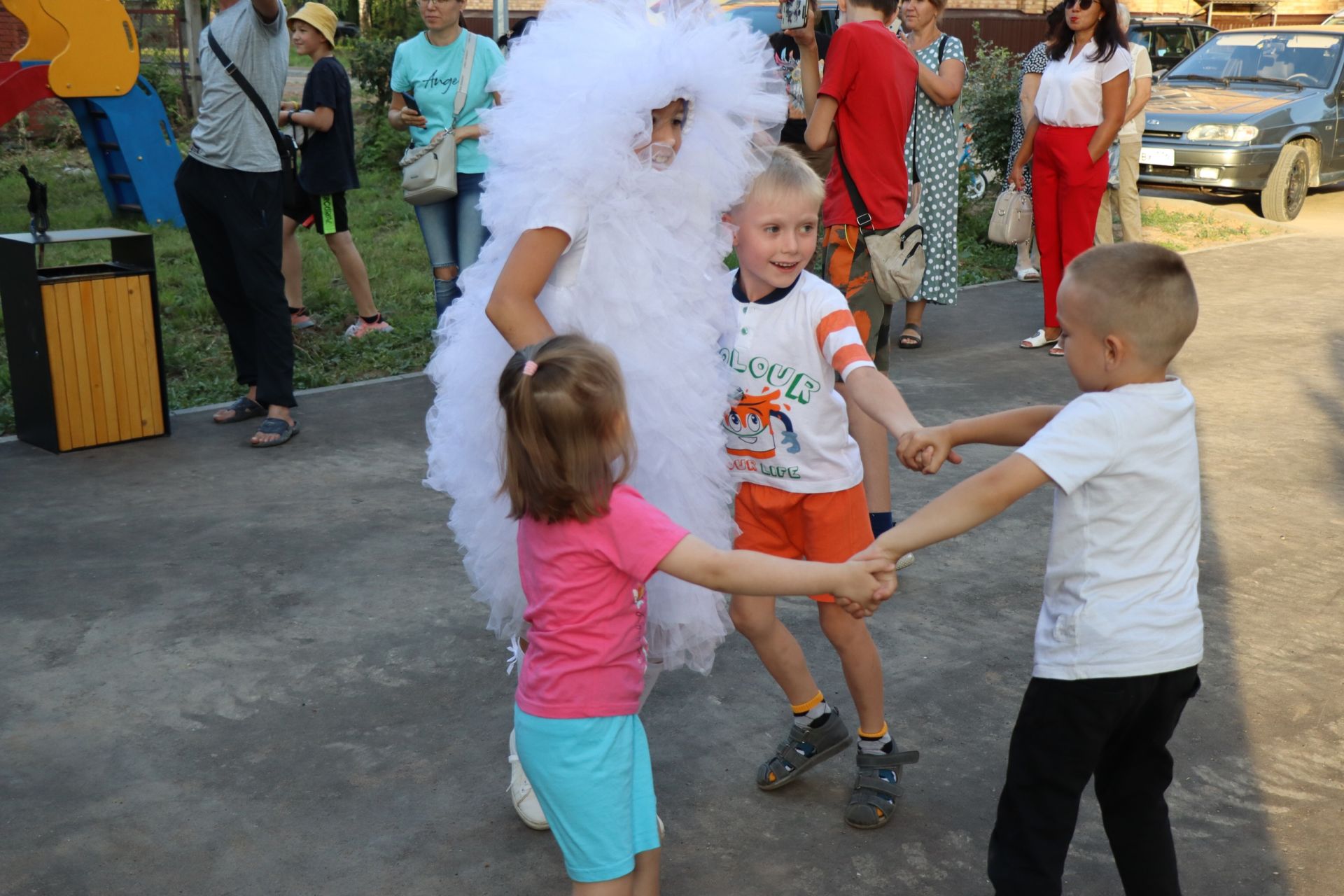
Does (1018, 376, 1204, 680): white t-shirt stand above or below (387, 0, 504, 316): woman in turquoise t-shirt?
below

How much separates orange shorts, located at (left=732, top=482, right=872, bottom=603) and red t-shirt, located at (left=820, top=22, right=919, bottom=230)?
2.64 metres

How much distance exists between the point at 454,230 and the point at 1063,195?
11.5ft

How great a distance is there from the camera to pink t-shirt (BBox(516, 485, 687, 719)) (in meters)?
2.31

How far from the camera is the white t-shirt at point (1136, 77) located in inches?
341

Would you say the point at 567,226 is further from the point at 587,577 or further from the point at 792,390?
the point at 587,577

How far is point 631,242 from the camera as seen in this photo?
8.98 feet

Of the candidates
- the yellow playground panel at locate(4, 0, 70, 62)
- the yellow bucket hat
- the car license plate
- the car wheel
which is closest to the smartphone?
the yellow bucket hat

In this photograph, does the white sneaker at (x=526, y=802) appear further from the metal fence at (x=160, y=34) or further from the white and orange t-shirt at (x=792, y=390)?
the metal fence at (x=160, y=34)

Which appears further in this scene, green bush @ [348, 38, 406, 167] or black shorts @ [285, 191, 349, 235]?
green bush @ [348, 38, 406, 167]

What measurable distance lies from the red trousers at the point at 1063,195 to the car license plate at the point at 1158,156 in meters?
6.30

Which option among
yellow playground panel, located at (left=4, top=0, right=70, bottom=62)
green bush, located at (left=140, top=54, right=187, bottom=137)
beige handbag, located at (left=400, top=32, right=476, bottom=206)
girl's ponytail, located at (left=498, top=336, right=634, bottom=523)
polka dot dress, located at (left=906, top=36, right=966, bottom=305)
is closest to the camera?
girl's ponytail, located at (left=498, top=336, right=634, bottom=523)

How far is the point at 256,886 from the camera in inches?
110

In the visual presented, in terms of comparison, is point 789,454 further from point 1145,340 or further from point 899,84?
point 899,84

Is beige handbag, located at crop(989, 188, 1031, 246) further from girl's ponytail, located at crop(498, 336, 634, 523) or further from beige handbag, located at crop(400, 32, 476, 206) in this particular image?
girl's ponytail, located at crop(498, 336, 634, 523)
